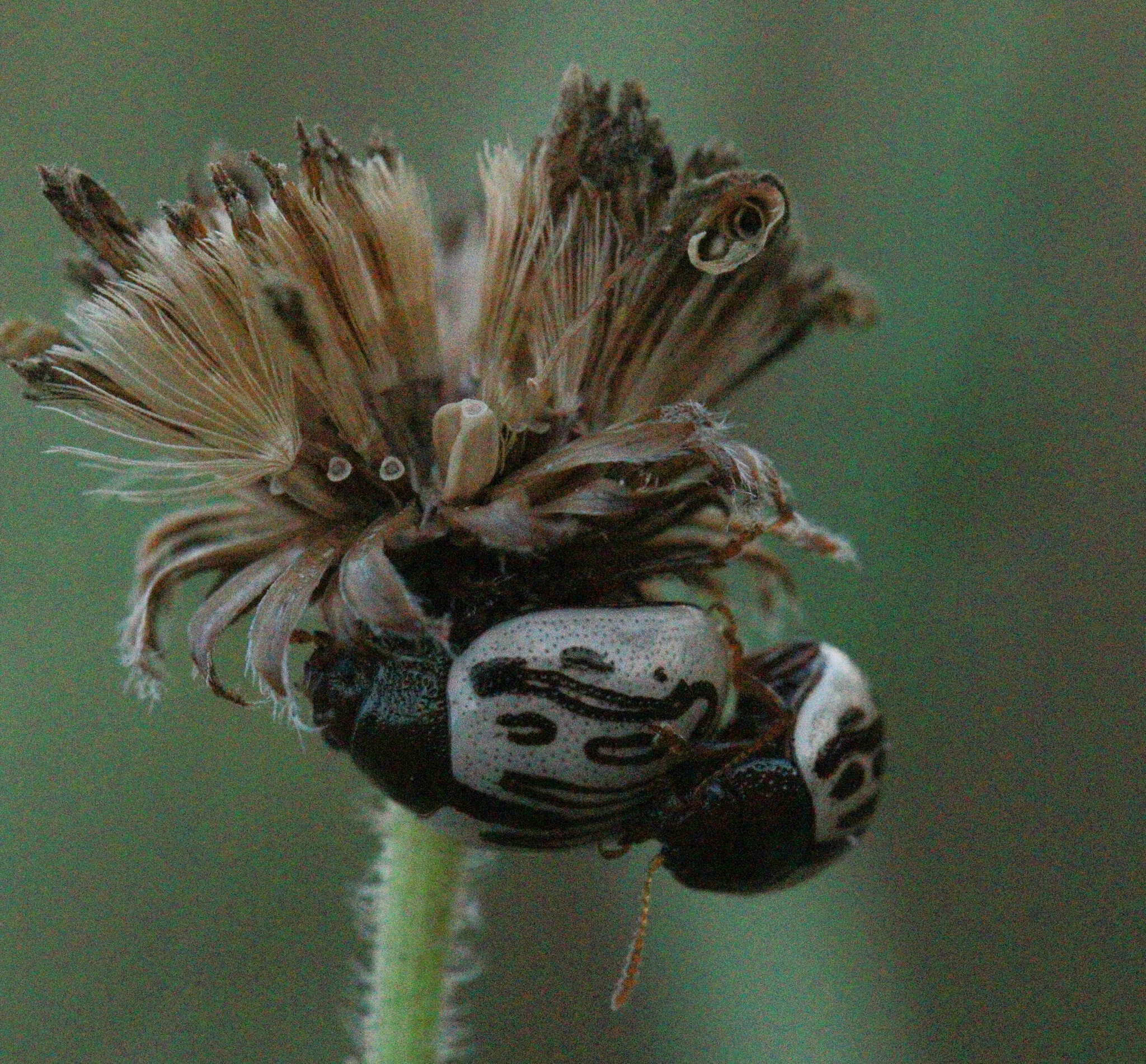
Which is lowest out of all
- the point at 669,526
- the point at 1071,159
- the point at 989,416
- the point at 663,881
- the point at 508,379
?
the point at 663,881

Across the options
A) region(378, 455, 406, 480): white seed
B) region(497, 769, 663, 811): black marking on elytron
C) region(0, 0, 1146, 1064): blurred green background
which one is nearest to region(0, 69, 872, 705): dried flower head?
region(378, 455, 406, 480): white seed

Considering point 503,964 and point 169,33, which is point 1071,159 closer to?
point 169,33

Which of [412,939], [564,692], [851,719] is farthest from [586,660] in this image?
[412,939]

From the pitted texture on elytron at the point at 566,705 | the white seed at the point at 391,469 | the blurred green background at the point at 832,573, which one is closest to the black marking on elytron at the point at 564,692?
the pitted texture on elytron at the point at 566,705

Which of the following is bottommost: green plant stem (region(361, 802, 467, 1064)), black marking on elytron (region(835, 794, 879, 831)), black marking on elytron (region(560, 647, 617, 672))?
green plant stem (region(361, 802, 467, 1064))

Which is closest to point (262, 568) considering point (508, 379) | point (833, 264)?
point (508, 379)

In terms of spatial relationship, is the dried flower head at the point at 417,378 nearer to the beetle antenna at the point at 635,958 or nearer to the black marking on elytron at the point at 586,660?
the black marking on elytron at the point at 586,660

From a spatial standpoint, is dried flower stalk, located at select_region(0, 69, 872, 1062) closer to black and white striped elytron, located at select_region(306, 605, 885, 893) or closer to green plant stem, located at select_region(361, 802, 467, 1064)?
black and white striped elytron, located at select_region(306, 605, 885, 893)

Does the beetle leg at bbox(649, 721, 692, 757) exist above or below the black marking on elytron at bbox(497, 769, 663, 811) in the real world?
above
